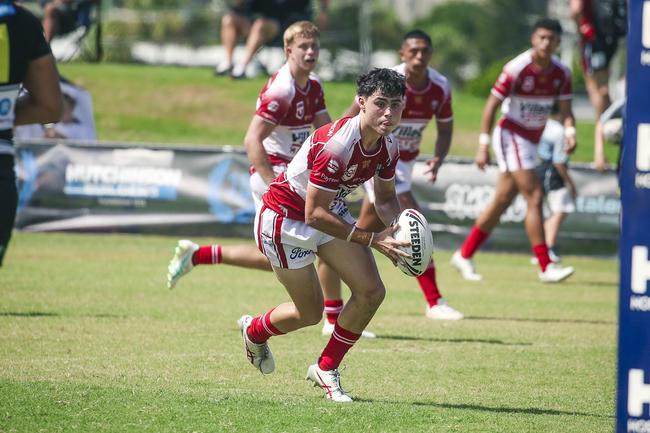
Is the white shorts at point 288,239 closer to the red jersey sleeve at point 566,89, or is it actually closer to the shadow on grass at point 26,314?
the shadow on grass at point 26,314

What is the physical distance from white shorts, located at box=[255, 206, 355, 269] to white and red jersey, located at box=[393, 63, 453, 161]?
154 inches

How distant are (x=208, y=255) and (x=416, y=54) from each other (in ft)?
9.21

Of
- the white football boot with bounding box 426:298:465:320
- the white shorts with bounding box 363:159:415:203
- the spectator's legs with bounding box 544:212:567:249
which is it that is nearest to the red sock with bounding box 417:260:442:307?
the white football boot with bounding box 426:298:465:320

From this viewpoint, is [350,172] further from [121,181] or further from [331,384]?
[121,181]

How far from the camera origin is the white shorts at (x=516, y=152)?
12.9 m

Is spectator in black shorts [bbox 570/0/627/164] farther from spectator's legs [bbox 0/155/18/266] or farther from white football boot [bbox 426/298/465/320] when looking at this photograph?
spectator's legs [bbox 0/155/18/266]

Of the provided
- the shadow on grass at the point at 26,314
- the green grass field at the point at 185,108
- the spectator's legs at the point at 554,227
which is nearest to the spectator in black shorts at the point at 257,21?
the green grass field at the point at 185,108

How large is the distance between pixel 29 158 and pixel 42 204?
0.71 metres

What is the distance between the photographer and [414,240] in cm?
642

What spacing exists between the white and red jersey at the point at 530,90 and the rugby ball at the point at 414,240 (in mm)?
6330

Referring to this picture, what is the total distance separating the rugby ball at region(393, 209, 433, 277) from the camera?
253 inches

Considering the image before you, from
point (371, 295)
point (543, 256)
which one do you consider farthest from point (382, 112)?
point (543, 256)

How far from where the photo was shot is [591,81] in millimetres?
16562

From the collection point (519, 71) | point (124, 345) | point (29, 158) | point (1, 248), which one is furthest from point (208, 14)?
point (1, 248)
